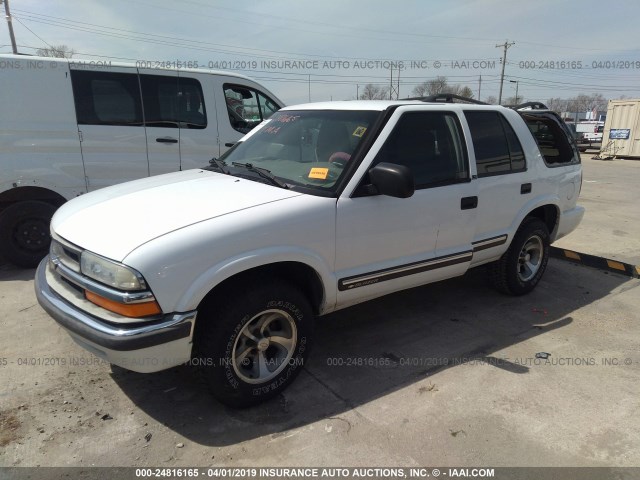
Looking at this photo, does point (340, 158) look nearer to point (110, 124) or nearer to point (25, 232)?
point (110, 124)

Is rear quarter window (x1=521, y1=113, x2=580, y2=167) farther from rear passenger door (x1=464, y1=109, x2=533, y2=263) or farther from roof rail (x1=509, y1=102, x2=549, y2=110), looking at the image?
rear passenger door (x1=464, y1=109, x2=533, y2=263)

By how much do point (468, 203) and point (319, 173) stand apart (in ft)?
4.41

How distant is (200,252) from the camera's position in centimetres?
245

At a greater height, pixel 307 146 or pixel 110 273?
pixel 307 146

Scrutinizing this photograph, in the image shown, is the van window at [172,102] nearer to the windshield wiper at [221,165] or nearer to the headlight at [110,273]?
the windshield wiper at [221,165]

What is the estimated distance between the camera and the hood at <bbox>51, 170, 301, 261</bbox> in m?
2.55

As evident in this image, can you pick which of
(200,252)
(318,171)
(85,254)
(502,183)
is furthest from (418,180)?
(85,254)

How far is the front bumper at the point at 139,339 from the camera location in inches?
93.4

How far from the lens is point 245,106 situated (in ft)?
21.9

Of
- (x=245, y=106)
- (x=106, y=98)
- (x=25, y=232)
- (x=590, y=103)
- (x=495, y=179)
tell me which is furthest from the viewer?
(x=590, y=103)

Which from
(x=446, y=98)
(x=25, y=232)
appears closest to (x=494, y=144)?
(x=446, y=98)

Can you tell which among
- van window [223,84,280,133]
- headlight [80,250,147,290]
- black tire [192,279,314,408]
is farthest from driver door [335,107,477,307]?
van window [223,84,280,133]

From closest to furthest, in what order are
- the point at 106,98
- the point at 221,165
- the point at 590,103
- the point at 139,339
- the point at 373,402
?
the point at 139,339, the point at 373,402, the point at 221,165, the point at 106,98, the point at 590,103

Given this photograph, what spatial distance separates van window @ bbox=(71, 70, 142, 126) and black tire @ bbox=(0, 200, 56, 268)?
115cm
